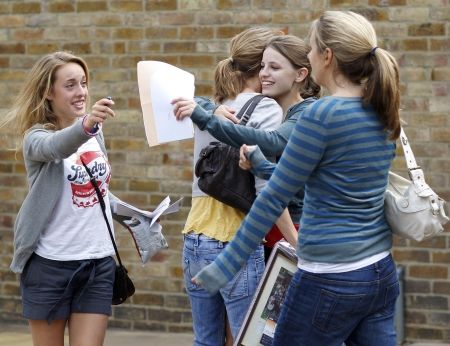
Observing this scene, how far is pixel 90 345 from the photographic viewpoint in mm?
4805

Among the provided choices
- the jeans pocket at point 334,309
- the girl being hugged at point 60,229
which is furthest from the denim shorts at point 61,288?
the jeans pocket at point 334,309

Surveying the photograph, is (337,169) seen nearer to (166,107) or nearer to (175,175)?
(166,107)

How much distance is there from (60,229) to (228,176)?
0.88 metres

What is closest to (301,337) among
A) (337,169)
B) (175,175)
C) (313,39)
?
(337,169)

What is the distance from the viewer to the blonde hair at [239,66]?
15.1 feet

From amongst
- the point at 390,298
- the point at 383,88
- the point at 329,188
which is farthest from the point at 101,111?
the point at 390,298

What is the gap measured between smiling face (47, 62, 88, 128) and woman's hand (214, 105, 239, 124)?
30.4 inches

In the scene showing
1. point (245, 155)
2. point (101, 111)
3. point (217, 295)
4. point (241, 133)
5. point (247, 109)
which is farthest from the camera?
point (217, 295)

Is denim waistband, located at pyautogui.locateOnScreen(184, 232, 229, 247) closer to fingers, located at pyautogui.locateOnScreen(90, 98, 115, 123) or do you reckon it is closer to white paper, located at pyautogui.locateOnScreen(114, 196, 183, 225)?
white paper, located at pyautogui.locateOnScreen(114, 196, 183, 225)

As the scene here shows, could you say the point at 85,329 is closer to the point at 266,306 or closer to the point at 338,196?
the point at 266,306

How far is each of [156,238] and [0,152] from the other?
3133mm

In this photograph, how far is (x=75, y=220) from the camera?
4789mm

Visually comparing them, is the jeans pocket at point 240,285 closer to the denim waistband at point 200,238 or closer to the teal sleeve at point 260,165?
the denim waistband at point 200,238

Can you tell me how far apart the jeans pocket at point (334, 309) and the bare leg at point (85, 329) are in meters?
1.54
